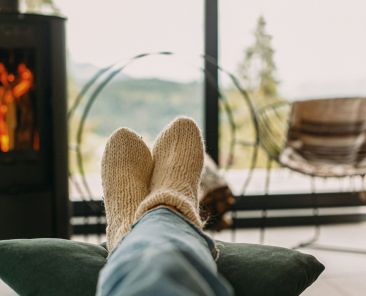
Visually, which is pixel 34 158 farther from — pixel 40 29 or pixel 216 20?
pixel 216 20

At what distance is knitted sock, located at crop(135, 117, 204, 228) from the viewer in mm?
1458

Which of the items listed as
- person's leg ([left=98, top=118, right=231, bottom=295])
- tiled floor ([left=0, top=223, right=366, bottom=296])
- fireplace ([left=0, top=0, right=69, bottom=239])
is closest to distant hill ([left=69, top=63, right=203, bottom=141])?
tiled floor ([left=0, top=223, right=366, bottom=296])

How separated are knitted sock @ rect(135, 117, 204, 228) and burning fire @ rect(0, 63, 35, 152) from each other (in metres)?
0.60

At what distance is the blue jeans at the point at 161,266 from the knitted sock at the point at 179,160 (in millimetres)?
404

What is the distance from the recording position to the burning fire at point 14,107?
2104mm

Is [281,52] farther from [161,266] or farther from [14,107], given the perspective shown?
[161,266]

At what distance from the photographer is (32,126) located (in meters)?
2.16

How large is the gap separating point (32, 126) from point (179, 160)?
76 cm

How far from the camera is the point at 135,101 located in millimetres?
3066

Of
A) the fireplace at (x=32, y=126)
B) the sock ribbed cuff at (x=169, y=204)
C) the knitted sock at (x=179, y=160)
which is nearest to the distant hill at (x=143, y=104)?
the fireplace at (x=32, y=126)

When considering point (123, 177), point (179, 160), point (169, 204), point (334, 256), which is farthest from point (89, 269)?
point (334, 256)

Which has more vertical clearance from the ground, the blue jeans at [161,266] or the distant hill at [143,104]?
the blue jeans at [161,266]

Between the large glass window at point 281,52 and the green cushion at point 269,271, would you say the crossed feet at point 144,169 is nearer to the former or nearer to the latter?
the green cushion at point 269,271

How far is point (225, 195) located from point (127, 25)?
1.07 m
